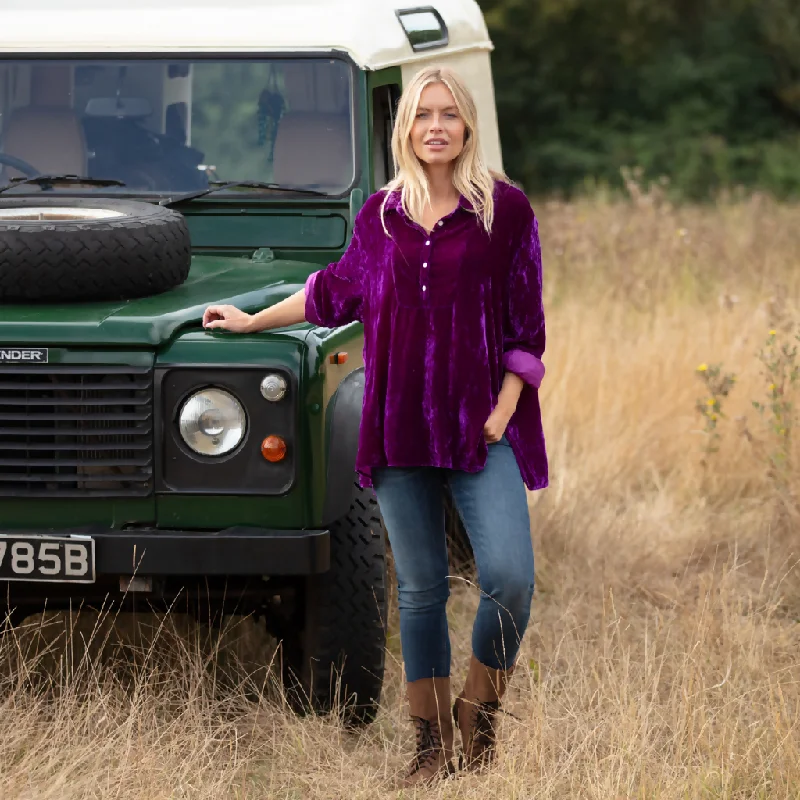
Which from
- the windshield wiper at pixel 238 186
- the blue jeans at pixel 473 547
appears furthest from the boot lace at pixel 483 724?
the windshield wiper at pixel 238 186

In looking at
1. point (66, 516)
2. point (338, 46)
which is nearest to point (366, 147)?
point (338, 46)

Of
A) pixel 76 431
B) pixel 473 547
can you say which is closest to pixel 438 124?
pixel 473 547

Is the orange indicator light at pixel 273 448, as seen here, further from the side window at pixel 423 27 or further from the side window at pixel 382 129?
the side window at pixel 423 27

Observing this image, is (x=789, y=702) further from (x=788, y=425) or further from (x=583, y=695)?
(x=788, y=425)

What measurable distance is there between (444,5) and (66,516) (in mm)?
2922

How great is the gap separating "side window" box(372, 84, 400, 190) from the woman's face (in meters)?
1.31

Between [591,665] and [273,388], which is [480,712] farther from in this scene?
[273,388]

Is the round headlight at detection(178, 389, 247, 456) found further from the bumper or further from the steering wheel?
the steering wheel

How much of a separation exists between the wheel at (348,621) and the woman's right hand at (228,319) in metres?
0.52

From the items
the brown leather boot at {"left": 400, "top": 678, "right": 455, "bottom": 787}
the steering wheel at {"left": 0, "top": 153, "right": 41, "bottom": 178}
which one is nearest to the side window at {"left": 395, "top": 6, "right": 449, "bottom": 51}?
the steering wheel at {"left": 0, "top": 153, "right": 41, "bottom": 178}

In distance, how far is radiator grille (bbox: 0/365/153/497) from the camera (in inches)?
146

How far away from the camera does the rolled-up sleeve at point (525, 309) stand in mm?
3471

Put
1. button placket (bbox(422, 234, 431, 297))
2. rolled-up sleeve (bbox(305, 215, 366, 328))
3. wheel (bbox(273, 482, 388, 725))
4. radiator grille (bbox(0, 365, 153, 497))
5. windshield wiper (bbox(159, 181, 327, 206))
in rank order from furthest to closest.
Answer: windshield wiper (bbox(159, 181, 327, 206)) → wheel (bbox(273, 482, 388, 725)) → radiator grille (bbox(0, 365, 153, 497)) → rolled-up sleeve (bbox(305, 215, 366, 328)) → button placket (bbox(422, 234, 431, 297))

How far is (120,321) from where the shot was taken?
12.3 feet
